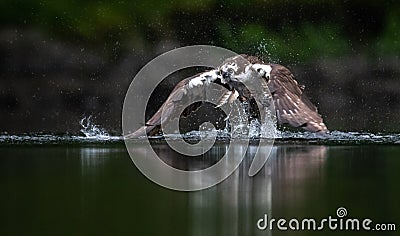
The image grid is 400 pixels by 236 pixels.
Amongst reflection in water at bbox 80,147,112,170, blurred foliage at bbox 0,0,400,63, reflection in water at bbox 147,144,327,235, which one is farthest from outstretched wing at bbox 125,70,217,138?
blurred foliage at bbox 0,0,400,63

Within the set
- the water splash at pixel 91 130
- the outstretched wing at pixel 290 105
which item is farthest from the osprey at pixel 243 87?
the water splash at pixel 91 130

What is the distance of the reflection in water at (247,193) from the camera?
Result: 2.88m

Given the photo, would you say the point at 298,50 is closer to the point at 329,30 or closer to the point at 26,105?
the point at 329,30

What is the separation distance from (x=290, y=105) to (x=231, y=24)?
11.5 feet

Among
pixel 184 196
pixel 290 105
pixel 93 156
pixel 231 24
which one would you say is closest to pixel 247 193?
pixel 184 196

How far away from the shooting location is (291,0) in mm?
8711

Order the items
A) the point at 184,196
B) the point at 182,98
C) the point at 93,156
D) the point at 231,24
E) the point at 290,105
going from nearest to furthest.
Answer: the point at 184,196 → the point at 93,156 → the point at 290,105 → the point at 182,98 → the point at 231,24

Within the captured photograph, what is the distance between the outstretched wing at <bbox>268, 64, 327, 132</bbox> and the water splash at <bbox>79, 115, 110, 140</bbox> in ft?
4.91

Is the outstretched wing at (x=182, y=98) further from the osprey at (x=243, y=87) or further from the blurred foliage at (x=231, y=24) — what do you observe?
the blurred foliage at (x=231, y=24)

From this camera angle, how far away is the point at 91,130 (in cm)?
730

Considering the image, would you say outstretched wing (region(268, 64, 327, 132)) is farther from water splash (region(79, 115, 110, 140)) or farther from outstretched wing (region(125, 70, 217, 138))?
water splash (region(79, 115, 110, 140))

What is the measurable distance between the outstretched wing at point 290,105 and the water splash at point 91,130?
150 centimetres

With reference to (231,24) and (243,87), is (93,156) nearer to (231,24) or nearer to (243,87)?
(243,87)

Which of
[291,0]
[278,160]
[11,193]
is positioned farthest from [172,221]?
[291,0]
